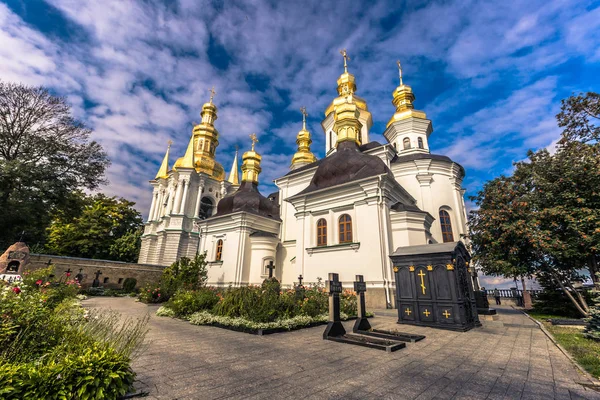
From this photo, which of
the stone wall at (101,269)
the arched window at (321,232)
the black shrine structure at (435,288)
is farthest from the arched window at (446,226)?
the stone wall at (101,269)

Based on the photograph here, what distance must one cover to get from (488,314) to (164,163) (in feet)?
145

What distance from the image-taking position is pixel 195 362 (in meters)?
4.32

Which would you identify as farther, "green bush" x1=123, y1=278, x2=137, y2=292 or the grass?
"green bush" x1=123, y1=278, x2=137, y2=292

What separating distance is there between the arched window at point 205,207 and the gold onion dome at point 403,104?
26.5 meters

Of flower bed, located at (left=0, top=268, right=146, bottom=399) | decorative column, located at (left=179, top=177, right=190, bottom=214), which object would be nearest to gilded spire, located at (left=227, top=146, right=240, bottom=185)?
decorative column, located at (left=179, top=177, right=190, bottom=214)

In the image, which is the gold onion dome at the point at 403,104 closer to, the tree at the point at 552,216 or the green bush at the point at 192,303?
the tree at the point at 552,216

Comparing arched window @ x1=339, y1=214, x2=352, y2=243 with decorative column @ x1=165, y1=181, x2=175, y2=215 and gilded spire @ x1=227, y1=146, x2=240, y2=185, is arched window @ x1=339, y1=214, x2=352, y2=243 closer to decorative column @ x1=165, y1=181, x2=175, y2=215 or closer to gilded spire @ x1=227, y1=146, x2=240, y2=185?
decorative column @ x1=165, y1=181, x2=175, y2=215

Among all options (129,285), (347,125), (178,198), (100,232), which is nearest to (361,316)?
(347,125)

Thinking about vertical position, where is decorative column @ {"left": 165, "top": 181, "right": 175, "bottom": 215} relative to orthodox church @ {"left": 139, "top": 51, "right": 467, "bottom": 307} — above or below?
above

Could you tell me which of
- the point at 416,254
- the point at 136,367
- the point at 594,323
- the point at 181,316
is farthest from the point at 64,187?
the point at 594,323

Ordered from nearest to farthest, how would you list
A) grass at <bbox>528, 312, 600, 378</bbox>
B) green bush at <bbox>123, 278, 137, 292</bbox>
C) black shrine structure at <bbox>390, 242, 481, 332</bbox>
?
1. grass at <bbox>528, 312, 600, 378</bbox>
2. black shrine structure at <bbox>390, 242, 481, 332</bbox>
3. green bush at <bbox>123, 278, 137, 292</bbox>

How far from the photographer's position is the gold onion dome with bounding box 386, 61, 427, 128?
26.6 meters

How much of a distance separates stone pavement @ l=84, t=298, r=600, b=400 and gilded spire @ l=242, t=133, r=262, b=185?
19315 millimetres

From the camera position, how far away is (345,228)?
51.6ft
